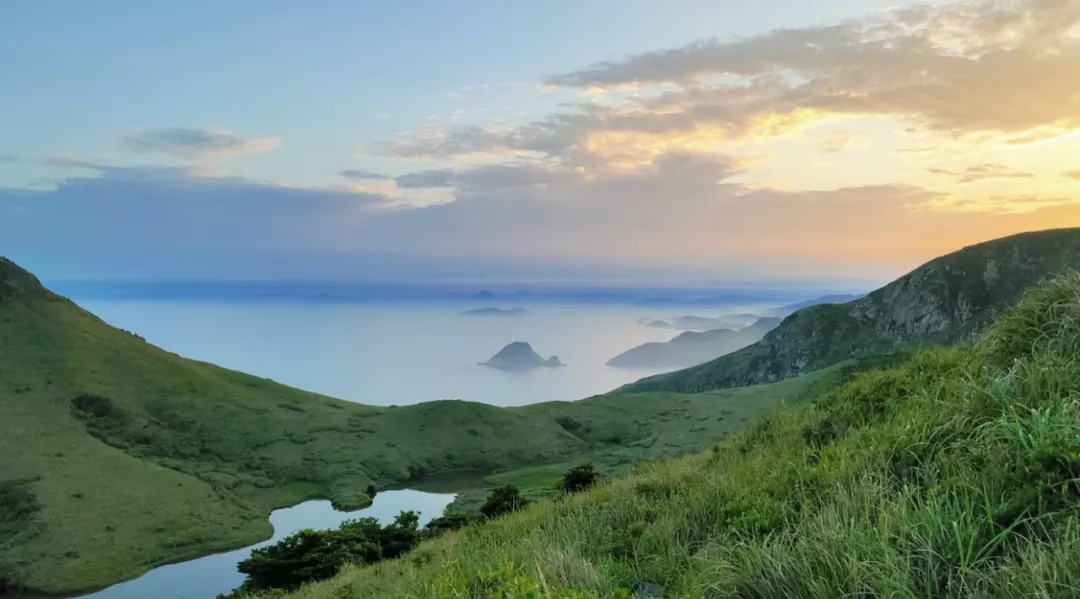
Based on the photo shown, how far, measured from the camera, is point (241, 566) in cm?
3531

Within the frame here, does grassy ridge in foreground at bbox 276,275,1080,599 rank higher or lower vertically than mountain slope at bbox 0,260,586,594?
higher

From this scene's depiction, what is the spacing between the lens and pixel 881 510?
6.64 meters

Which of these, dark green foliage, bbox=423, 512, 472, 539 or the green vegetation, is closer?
the green vegetation

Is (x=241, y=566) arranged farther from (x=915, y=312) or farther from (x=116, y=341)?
(x=915, y=312)

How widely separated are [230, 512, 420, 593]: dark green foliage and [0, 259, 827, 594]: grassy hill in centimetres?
2714

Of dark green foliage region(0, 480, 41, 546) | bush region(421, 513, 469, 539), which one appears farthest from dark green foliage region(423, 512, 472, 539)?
dark green foliage region(0, 480, 41, 546)

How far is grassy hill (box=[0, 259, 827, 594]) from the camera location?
59.0 metres

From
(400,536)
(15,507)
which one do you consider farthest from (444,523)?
(15,507)

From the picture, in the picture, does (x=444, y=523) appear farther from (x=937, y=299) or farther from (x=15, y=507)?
(x=937, y=299)

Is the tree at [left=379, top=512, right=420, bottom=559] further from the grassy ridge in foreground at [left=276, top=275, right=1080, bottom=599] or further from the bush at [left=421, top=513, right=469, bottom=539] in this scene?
the grassy ridge in foreground at [left=276, top=275, right=1080, bottom=599]

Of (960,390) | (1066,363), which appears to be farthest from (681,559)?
(1066,363)

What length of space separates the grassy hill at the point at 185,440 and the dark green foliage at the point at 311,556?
89.0ft

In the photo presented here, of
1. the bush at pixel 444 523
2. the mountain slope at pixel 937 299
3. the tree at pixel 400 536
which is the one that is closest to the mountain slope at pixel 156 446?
the tree at pixel 400 536

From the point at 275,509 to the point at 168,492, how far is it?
11.0 meters
